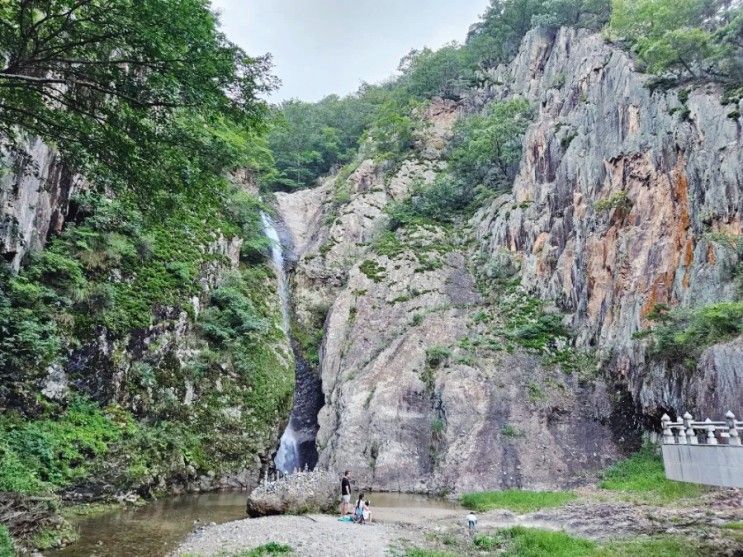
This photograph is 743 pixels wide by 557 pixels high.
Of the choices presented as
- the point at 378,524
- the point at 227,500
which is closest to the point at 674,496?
the point at 378,524

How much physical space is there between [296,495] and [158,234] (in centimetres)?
1676

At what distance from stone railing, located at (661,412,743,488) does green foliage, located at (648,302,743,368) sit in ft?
20.2

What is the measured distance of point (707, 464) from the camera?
39.0ft

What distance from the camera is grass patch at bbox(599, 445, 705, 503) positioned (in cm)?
1678

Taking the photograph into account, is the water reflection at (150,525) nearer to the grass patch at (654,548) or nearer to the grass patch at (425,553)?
the grass patch at (425,553)

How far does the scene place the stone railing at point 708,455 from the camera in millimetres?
11111

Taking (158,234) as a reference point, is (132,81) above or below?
below

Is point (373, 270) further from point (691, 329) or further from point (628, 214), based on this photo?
point (691, 329)

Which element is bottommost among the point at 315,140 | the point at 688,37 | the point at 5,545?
the point at 5,545

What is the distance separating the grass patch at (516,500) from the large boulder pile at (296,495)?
538cm

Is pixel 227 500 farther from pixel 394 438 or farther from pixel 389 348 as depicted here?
pixel 389 348

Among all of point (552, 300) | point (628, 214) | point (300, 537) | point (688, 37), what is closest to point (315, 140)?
point (552, 300)

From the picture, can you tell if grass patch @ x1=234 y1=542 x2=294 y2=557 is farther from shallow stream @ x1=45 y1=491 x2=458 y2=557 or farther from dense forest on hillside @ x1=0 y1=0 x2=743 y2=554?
dense forest on hillside @ x1=0 y1=0 x2=743 y2=554

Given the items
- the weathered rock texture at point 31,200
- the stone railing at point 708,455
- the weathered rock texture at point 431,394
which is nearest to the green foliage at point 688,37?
the weathered rock texture at point 431,394
